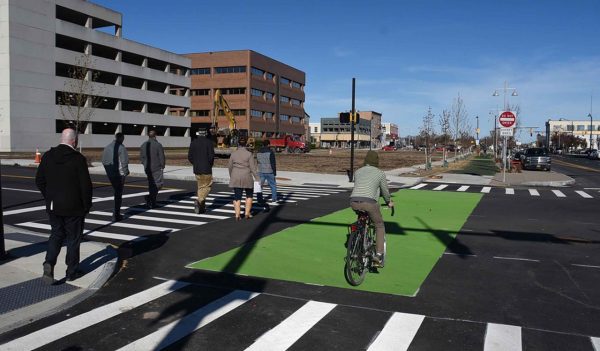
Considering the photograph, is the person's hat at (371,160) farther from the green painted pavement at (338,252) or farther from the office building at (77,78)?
the office building at (77,78)

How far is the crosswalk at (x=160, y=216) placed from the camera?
980 centimetres

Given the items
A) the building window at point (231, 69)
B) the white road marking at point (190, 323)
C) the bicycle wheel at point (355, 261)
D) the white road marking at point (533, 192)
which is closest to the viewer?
the white road marking at point (190, 323)

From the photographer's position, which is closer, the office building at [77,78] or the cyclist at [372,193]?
the cyclist at [372,193]

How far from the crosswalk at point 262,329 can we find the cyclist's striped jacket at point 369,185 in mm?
1517

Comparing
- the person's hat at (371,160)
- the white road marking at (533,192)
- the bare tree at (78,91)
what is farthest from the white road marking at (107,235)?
the bare tree at (78,91)

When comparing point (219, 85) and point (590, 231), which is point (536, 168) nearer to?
point (590, 231)

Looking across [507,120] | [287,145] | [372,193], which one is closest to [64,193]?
[372,193]

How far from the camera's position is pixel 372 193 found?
6.38m

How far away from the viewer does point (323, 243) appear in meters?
9.08

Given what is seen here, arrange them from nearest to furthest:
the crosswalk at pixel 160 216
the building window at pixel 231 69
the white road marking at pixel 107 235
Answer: the white road marking at pixel 107 235 < the crosswalk at pixel 160 216 < the building window at pixel 231 69

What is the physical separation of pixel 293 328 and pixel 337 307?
80 centimetres

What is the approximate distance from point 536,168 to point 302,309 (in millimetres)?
37676

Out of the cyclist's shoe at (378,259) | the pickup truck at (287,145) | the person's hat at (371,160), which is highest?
the pickup truck at (287,145)

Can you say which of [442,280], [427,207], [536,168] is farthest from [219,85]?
[442,280]
